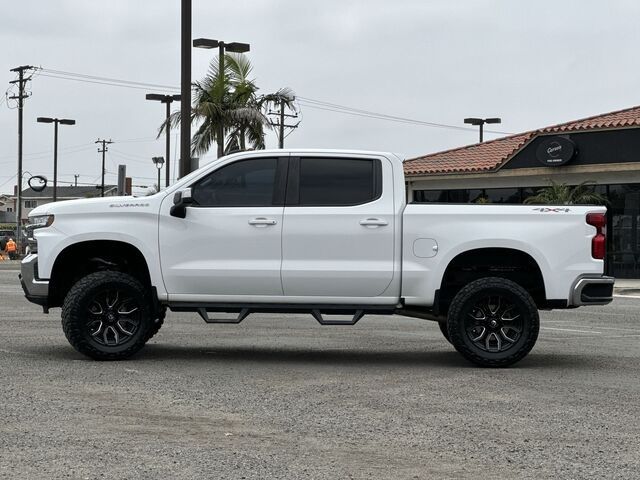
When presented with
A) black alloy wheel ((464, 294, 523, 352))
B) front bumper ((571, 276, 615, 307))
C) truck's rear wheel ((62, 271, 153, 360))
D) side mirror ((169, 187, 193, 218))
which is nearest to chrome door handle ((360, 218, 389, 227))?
black alloy wheel ((464, 294, 523, 352))

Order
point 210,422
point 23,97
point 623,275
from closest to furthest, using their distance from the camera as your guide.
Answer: point 210,422, point 623,275, point 23,97

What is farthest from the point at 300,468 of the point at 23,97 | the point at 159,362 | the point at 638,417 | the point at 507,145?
the point at 23,97

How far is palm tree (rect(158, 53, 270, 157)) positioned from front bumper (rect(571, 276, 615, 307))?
21.4 meters

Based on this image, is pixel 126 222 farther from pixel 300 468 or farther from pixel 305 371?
pixel 300 468

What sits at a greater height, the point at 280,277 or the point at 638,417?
the point at 280,277

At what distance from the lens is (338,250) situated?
10.7 meters

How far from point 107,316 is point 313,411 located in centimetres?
347

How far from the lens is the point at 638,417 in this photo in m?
8.02

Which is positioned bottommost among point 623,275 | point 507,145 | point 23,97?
point 623,275

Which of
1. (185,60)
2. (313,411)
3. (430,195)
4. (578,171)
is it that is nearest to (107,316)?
(313,411)

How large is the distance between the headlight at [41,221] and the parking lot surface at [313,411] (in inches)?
52.4

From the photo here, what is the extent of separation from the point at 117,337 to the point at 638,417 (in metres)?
5.15

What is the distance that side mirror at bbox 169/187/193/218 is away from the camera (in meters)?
10.8

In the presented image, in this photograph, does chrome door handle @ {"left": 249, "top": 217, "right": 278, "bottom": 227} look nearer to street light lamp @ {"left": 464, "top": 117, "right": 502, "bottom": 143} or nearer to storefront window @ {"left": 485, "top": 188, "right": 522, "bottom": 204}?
storefront window @ {"left": 485, "top": 188, "right": 522, "bottom": 204}
